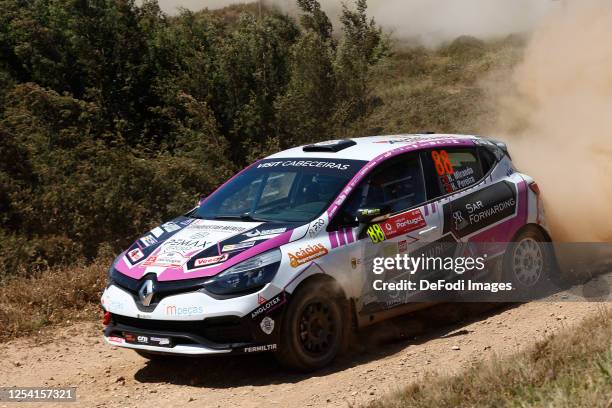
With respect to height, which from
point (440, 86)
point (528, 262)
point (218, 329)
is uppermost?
point (440, 86)

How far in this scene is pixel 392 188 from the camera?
23.9 feet

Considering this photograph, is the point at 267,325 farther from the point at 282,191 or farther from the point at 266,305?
the point at 282,191

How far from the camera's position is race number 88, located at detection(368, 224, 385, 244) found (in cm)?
684

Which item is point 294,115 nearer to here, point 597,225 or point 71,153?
point 71,153

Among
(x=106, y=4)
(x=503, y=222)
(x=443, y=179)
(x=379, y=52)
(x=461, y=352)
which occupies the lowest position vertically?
(x=461, y=352)

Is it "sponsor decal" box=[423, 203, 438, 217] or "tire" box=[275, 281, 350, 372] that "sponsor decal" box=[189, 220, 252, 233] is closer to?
"tire" box=[275, 281, 350, 372]

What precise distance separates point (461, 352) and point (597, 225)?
420 centimetres

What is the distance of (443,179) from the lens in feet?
25.3

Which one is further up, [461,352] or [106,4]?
[106,4]

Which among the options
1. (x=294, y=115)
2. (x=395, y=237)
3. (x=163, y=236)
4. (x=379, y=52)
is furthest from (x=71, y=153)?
(x=379, y=52)

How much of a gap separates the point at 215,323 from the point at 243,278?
397 millimetres

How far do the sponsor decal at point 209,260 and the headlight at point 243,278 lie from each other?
0.14 metres

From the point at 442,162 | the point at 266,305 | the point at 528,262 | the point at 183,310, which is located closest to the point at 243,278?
the point at 266,305

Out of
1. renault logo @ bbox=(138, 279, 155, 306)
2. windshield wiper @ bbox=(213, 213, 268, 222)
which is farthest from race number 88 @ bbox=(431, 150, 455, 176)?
renault logo @ bbox=(138, 279, 155, 306)
